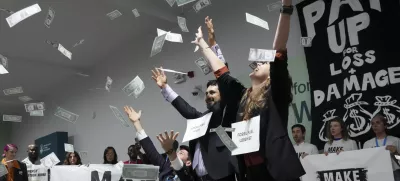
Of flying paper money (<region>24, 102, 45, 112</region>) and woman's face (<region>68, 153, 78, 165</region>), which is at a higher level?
flying paper money (<region>24, 102, 45, 112</region>)

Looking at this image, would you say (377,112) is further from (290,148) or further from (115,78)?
(115,78)

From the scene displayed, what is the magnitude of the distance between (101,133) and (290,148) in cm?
687

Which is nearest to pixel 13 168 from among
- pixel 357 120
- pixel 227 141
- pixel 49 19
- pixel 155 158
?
pixel 49 19

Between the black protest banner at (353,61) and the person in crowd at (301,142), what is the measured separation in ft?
0.47

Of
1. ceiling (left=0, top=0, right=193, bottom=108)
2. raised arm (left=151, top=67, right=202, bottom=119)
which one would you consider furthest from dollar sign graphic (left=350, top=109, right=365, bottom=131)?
ceiling (left=0, top=0, right=193, bottom=108)

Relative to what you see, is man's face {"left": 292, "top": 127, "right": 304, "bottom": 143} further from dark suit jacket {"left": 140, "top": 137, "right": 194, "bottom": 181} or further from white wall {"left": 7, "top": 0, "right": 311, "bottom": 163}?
dark suit jacket {"left": 140, "top": 137, "right": 194, "bottom": 181}

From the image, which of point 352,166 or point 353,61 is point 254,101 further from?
point 353,61

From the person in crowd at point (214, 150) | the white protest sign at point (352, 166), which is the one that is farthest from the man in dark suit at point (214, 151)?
the white protest sign at point (352, 166)

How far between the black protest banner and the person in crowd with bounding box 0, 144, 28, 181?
3247 mm

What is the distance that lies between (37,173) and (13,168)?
0.43 m

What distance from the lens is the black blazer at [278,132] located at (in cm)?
140

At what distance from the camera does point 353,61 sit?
4.23m

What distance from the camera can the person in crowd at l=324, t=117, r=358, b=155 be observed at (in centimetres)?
390

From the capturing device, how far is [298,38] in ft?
15.8
